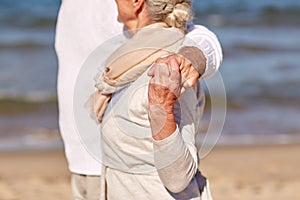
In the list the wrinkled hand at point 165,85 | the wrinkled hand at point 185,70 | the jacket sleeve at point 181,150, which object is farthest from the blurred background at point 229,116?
the wrinkled hand at point 165,85

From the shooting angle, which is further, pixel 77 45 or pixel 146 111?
pixel 77 45

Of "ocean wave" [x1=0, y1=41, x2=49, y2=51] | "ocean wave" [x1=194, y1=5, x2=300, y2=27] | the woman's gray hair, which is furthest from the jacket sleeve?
"ocean wave" [x1=194, y1=5, x2=300, y2=27]

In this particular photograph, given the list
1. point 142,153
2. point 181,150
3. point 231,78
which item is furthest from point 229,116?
point 181,150

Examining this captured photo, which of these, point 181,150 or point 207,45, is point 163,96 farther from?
point 207,45

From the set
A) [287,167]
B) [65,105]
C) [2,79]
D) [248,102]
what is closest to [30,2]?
[2,79]

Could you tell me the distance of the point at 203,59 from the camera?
2762mm

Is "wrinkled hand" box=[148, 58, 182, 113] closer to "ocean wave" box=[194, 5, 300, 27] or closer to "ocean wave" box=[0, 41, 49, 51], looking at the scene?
"ocean wave" box=[0, 41, 49, 51]

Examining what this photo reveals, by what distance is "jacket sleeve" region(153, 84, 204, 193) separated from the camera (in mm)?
2584

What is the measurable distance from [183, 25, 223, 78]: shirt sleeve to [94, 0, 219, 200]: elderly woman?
0.14ft

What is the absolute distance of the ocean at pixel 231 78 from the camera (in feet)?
29.2

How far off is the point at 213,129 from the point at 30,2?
1930cm

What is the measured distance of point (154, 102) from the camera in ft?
8.36

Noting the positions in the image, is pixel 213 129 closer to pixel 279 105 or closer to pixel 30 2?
pixel 279 105

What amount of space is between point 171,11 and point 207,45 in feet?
0.70
